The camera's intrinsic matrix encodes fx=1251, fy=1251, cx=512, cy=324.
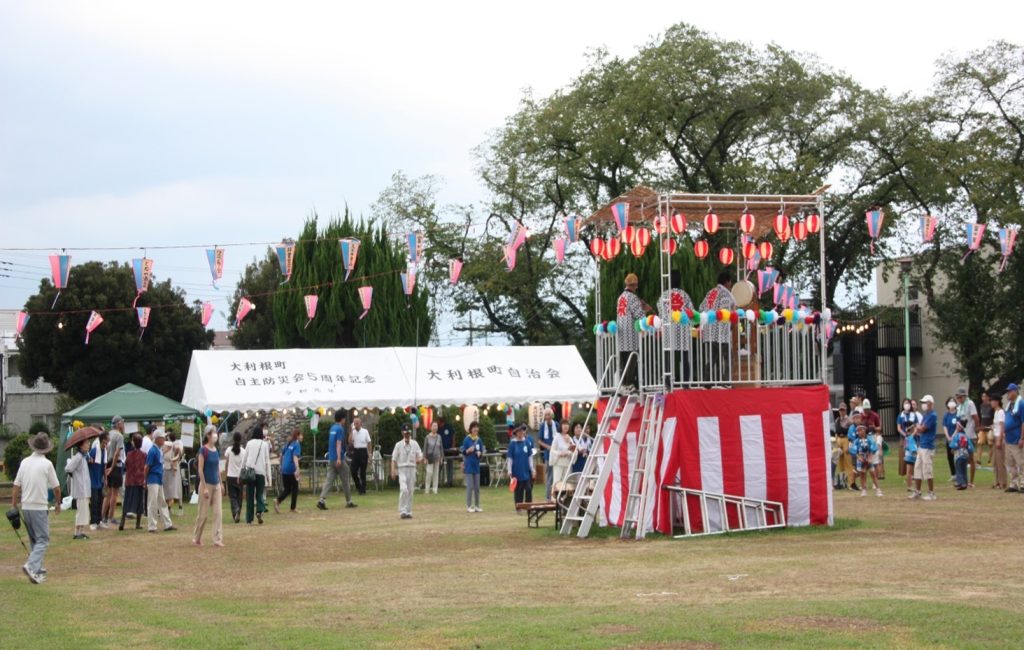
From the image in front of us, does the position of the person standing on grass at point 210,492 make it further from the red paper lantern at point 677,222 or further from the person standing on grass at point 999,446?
the person standing on grass at point 999,446

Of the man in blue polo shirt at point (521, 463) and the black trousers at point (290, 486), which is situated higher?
the man in blue polo shirt at point (521, 463)

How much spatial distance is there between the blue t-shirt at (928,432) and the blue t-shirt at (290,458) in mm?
11624

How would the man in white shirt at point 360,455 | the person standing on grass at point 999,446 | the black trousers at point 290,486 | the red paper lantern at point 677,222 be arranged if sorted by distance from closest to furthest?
the red paper lantern at point 677,222, the person standing on grass at point 999,446, the black trousers at point 290,486, the man in white shirt at point 360,455

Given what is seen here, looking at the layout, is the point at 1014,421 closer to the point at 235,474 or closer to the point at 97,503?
the point at 235,474

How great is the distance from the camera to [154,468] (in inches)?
831

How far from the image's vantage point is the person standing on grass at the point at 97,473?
71.7ft

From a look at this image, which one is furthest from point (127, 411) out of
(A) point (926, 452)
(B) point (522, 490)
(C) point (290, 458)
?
A: (A) point (926, 452)

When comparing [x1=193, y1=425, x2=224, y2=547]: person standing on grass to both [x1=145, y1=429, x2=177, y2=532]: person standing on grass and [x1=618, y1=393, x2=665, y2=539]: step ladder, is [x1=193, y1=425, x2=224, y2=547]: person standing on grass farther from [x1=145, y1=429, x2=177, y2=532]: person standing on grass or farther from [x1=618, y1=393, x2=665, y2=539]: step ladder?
[x1=618, y1=393, x2=665, y2=539]: step ladder

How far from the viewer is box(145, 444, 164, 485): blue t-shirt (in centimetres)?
2106

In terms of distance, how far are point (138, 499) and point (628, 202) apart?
32.6 feet

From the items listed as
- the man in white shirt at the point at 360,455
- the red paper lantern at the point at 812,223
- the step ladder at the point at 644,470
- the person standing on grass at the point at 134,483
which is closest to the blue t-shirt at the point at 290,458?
the person standing on grass at the point at 134,483

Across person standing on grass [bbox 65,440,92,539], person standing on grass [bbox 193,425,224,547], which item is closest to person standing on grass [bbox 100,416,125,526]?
person standing on grass [bbox 65,440,92,539]

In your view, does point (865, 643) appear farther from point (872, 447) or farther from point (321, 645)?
point (872, 447)

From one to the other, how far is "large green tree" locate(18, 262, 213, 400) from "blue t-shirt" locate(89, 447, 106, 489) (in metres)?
34.3
